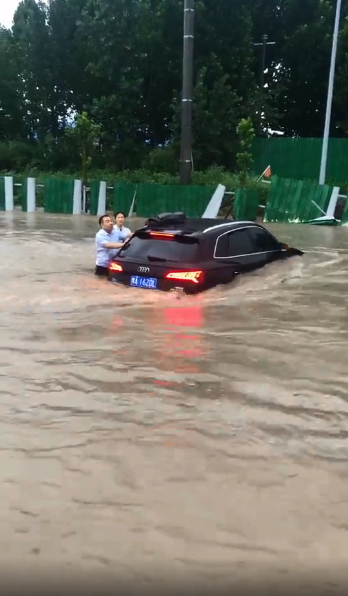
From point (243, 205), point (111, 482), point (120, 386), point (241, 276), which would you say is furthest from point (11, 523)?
point (243, 205)

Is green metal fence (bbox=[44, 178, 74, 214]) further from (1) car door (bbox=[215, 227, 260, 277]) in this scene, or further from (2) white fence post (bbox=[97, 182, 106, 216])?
(1) car door (bbox=[215, 227, 260, 277])

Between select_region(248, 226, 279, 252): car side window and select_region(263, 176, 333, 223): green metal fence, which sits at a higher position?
select_region(263, 176, 333, 223): green metal fence

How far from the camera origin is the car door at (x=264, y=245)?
9289 millimetres

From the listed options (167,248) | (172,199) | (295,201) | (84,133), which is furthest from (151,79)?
(167,248)

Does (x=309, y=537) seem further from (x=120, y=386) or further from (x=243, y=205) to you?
(x=243, y=205)

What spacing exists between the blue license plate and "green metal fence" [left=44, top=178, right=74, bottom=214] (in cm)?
1558

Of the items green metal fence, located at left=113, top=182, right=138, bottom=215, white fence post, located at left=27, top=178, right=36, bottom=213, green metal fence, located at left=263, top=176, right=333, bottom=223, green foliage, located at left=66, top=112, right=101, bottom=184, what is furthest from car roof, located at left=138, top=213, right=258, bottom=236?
green foliage, located at left=66, top=112, right=101, bottom=184

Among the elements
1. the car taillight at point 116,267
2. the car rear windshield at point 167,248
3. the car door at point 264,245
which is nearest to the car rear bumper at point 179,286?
the car rear windshield at point 167,248

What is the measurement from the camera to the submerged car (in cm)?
808

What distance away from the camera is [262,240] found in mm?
9547

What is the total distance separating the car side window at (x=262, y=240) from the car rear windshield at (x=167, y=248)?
1.43m

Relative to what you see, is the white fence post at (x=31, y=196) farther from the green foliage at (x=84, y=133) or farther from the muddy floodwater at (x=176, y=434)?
the muddy floodwater at (x=176, y=434)

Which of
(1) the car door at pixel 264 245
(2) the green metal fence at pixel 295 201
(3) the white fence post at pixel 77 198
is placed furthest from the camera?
(3) the white fence post at pixel 77 198

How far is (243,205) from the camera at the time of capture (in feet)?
65.5
